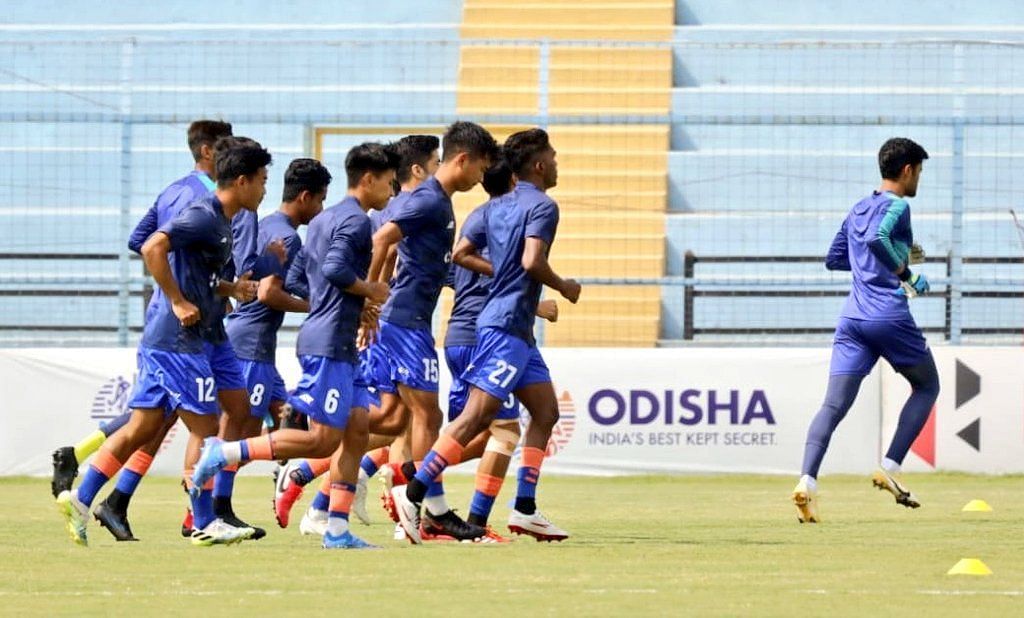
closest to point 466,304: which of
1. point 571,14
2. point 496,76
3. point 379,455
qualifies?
point 379,455

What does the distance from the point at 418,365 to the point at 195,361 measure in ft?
4.04

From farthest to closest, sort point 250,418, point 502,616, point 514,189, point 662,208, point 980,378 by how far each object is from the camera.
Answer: point 662,208
point 980,378
point 250,418
point 514,189
point 502,616

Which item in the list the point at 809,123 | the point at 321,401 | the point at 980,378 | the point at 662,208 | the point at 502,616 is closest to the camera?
the point at 502,616

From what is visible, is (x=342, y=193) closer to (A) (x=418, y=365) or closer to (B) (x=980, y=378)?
(B) (x=980, y=378)

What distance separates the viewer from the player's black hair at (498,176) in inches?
384

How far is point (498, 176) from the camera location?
9.94 m

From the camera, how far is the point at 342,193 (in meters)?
19.9

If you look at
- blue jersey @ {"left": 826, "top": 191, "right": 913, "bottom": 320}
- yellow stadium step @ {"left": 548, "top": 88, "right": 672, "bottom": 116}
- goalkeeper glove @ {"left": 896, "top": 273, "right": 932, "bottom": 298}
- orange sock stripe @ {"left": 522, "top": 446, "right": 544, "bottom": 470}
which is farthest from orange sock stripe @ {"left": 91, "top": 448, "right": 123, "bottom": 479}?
yellow stadium step @ {"left": 548, "top": 88, "right": 672, "bottom": 116}

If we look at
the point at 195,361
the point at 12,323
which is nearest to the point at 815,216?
the point at 12,323

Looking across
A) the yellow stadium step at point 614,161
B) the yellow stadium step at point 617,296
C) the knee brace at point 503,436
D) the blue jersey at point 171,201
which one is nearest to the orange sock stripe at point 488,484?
the knee brace at point 503,436

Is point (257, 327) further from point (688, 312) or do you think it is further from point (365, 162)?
point (688, 312)

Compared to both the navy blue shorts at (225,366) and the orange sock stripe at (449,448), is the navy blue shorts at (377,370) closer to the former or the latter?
the navy blue shorts at (225,366)

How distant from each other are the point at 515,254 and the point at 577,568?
1.96 metres

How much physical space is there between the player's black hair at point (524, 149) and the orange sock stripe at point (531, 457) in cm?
134
